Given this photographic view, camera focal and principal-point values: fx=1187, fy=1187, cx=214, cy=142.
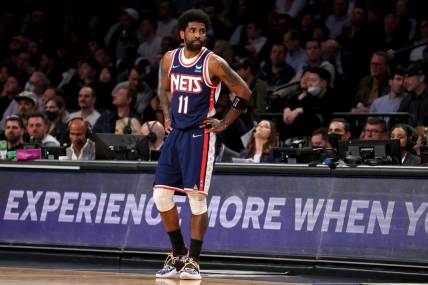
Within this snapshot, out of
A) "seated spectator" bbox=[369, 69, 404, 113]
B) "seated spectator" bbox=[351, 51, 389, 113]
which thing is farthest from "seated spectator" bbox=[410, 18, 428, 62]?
"seated spectator" bbox=[369, 69, 404, 113]

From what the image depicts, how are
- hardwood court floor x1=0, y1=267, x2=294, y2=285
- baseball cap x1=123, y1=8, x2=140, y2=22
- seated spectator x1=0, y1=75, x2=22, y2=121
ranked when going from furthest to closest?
baseball cap x1=123, y1=8, x2=140, y2=22, seated spectator x1=0, y1=75, x2=22, y2=121, hardwood court floor x1=0, y1=267, x2=294, y2=285

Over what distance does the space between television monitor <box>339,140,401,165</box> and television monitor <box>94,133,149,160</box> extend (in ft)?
8.51

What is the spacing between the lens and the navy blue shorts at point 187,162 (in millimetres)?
10883

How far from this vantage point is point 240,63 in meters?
17.8

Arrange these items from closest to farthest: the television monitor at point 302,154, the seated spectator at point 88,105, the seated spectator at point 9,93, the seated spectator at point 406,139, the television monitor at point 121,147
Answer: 1. the television monitor at point 302,154
2. the seated spectator at point 406,139
3. the television monitor at point 121,147
4. the seated spectator at point 88,105
5. the seated spectator at point 9,93

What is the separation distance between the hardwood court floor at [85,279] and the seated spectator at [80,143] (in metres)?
3.85

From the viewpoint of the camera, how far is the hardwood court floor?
10.2 m

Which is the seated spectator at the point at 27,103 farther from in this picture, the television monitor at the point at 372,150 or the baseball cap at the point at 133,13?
the television monitor at the point at 372,150

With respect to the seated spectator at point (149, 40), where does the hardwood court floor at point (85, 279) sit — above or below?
below

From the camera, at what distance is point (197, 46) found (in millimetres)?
10898

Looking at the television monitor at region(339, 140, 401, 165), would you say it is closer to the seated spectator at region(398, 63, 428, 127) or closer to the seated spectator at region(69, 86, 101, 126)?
the seated spectator at region(398, 63, 428, 127)

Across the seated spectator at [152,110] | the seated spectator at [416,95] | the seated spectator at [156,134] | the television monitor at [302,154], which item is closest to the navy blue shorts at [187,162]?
the television monitor at [302,154]

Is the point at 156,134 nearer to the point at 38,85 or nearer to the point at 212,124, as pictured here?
the point at 212,124

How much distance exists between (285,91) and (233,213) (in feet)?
17.5
